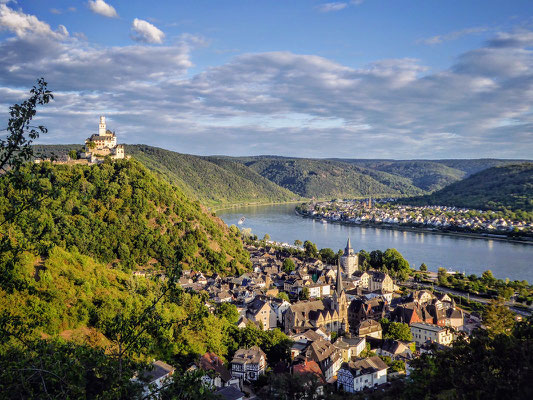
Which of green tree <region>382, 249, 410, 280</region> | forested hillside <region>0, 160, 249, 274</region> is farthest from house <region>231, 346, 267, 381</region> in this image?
green tree <region>382, 249, 410, 280</region>

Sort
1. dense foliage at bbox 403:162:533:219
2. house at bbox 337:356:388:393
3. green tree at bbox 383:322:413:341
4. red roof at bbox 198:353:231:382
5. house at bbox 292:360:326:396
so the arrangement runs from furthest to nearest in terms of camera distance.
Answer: dense foliage at bbox 403:162:533:219 → green tree at bbox 383:322:413:341 → house at bbox 337:356:388:393 → house at bbox 292:360:326:396 → red roof at bbox 198:353:231:382

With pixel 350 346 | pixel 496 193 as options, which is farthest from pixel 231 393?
pixel 496 193

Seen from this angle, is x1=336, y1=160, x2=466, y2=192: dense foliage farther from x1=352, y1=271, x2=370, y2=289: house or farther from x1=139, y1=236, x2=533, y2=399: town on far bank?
x1=139, y1=236, x2=533, y2=399: town on far bank

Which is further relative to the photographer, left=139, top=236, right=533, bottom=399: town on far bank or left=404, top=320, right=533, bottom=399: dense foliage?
left=139, top=236, right=533, bottom=399: town on far bank

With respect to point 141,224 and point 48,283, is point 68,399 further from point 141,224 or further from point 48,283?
point 141,224

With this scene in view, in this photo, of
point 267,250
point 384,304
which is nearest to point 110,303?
point 384,304

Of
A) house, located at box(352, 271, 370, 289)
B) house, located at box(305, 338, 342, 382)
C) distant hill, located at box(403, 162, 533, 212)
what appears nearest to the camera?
house, located at box(305, 338, 342, 382)

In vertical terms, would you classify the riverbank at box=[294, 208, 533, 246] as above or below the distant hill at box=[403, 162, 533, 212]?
below
